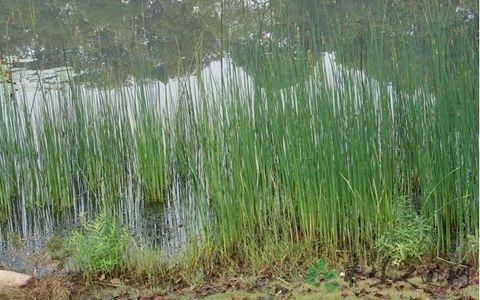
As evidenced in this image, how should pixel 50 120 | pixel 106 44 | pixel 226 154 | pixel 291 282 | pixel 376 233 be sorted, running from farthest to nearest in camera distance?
pixel 106 44 < pixel 50 120 < pixel 226 154 < pixel 376 233 < pixel 291 282

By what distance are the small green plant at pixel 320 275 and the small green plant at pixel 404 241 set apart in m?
0.31

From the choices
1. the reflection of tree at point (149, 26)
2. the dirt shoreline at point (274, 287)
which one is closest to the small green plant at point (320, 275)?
the dirt shoreline at point (274, 287)

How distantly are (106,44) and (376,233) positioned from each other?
5.59m

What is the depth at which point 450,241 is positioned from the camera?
3.37 meters

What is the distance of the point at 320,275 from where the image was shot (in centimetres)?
317

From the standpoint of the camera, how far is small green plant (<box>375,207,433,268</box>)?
10.6ft

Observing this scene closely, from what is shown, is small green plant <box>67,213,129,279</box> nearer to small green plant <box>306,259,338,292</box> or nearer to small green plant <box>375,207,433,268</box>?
small green plant <box>306,259,338,292</box>

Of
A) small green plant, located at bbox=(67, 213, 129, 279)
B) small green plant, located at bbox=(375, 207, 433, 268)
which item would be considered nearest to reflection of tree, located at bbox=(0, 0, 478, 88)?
small green plant, located at bbox=(67, 213, 129, 279)

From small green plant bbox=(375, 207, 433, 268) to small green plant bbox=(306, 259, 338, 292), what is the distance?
0.31 meters

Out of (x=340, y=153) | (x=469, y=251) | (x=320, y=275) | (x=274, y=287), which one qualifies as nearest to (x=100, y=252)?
(x=274, y=287)

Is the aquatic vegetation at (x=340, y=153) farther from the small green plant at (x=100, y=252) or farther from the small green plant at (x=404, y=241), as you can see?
the small green plant at (x=100, y=252)

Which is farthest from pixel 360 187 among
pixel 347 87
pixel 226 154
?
pixel 226 154

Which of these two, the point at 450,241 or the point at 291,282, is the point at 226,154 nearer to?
the point at 291,282

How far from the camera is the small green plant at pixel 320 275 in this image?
3079mm
